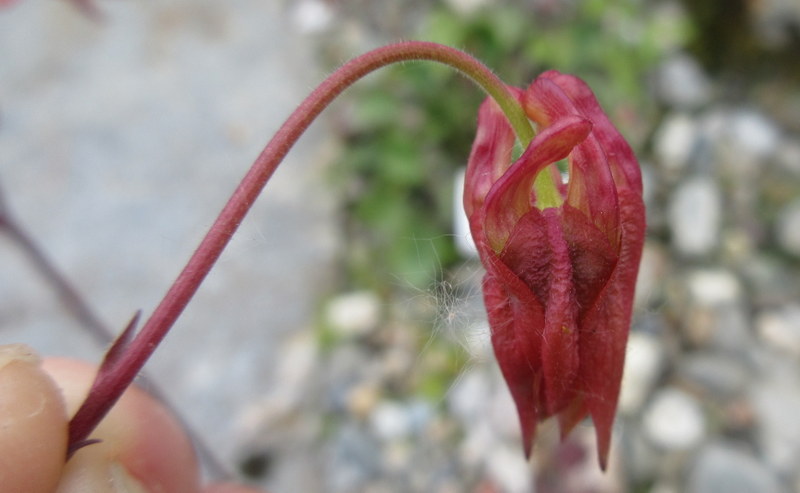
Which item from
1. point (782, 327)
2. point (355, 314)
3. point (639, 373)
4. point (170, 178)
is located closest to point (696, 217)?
point (782, 327)

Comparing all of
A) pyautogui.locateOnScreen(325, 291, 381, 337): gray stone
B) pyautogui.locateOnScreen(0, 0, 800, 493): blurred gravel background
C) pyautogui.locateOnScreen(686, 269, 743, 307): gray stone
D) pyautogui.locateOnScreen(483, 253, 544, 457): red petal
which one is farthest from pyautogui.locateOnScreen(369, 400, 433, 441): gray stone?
pyautogui.locateOnScreen(483, 253, 544, 457): red petal

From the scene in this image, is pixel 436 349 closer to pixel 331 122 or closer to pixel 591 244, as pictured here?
pixel 331 122

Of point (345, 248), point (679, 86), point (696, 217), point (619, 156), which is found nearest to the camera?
point (619, 156)

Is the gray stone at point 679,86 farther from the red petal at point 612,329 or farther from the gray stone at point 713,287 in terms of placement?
the red petal at point 612,329

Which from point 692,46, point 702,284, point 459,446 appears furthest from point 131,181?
point 692,46

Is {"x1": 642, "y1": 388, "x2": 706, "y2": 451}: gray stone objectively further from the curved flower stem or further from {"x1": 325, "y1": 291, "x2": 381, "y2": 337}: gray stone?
the curved flower stem

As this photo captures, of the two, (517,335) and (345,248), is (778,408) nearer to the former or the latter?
(345,248)
